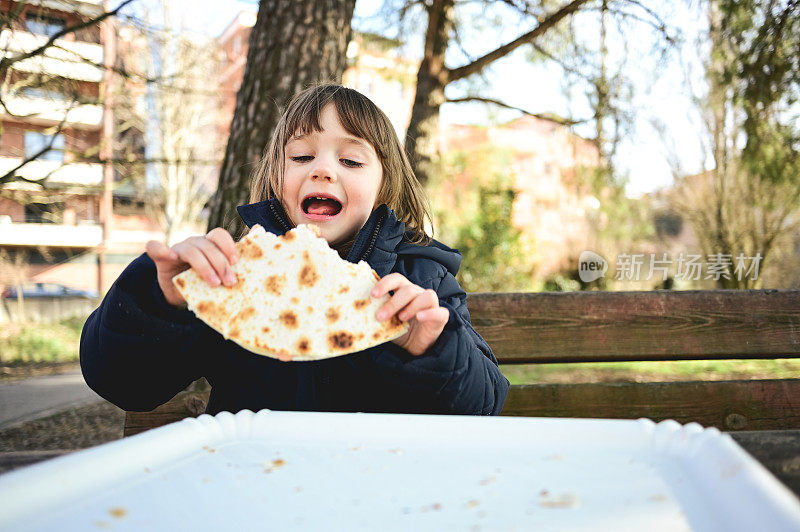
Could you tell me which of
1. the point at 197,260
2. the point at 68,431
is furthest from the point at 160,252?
the point at 68,431

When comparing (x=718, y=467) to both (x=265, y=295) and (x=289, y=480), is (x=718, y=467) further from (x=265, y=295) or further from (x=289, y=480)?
(x=265, y=295)

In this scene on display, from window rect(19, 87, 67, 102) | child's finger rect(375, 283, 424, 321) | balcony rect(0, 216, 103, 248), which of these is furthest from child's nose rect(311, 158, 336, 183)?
balcony rect(0, 216, 103, 248)

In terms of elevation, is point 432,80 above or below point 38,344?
above

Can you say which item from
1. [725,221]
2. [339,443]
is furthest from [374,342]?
[725,221]

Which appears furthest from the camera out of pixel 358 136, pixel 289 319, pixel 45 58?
pixel 45 58

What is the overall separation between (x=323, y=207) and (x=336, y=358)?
443 millimetres

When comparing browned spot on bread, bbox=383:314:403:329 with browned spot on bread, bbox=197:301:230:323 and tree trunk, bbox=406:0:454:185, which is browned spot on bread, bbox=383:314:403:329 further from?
tree trunk, bbox=406:0:454:185

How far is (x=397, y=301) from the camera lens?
124 centimetres

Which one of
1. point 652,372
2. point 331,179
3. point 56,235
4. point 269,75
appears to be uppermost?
point 269,75

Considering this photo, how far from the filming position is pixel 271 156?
6.69 feet

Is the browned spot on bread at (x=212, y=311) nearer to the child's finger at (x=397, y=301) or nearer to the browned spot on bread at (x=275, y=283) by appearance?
the browned spot on bread at (x=275, y=283)

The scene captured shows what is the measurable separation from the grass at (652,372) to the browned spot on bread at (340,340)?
6386 millimetres

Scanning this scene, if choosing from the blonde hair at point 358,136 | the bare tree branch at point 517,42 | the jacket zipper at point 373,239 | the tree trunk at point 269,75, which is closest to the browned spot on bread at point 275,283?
the jacket zipper at point 373,239

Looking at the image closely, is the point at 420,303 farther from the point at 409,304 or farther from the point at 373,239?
the point at 373,239
